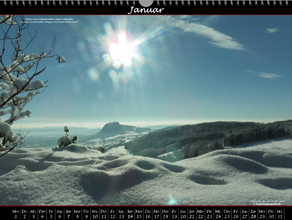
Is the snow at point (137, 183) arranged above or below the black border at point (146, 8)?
below

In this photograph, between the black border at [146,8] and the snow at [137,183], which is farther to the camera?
the black border at [146,8]

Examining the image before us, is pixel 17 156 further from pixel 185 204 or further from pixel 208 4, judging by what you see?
pixel 208 4

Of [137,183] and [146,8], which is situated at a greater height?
[146,8]

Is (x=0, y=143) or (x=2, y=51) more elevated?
(x=2, y=51)

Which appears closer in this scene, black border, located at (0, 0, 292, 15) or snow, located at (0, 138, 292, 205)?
snow, located at (0, 138, 292, 205)

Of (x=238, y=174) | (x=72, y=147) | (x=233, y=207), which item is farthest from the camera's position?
(x=72, y=147)

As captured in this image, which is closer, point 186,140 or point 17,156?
point 17,156

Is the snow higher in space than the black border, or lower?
lower

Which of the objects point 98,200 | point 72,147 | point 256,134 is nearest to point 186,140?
point 256,134
